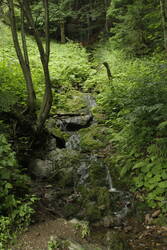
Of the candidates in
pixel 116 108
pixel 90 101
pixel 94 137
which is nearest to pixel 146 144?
pixel 94 137

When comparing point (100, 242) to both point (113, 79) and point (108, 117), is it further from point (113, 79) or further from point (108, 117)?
point (113, 79)

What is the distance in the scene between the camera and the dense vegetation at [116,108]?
404 centimetres

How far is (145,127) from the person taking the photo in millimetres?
5914

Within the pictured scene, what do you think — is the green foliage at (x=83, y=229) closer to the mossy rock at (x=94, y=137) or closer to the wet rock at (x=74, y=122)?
the mossy rock at (x=94, y=137)

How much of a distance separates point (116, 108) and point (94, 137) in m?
1.70

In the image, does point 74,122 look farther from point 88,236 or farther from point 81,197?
point 88,236

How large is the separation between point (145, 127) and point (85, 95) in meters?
5.73

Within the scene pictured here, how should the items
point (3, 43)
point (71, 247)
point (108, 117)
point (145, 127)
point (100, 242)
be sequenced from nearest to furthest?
1. point (71, 247)
2. point (100, 242)
3. point (145, 127)
4. point (108, 117)
5. point (3, 43)

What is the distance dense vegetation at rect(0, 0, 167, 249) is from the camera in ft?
13.3

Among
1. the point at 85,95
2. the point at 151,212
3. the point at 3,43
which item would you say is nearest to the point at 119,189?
the point at 151,212

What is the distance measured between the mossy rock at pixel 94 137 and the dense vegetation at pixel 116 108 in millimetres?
386

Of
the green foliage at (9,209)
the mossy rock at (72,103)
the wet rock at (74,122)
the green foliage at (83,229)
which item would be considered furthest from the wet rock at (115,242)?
the mossy rock at (72,103)

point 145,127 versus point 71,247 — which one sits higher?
point 145,127

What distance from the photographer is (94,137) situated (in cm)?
815
